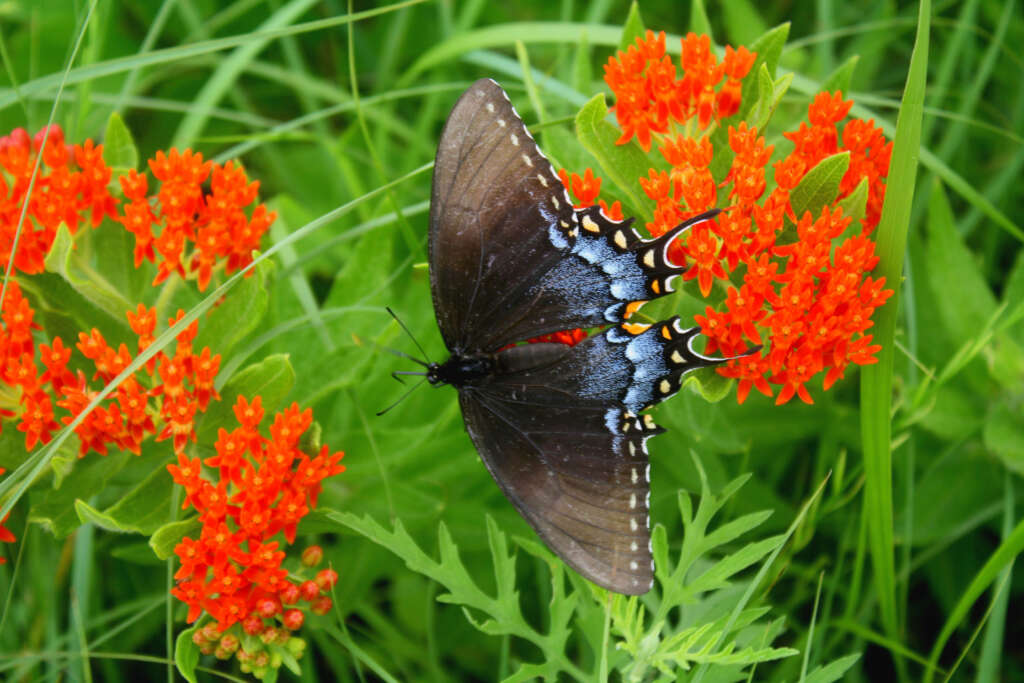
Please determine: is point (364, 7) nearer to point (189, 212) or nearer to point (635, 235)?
point (189, 212)

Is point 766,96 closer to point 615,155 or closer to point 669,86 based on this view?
point 669,86

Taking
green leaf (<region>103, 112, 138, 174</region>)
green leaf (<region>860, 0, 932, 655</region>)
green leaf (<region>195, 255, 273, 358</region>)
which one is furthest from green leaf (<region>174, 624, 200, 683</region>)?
green leaf (<region>860, 0, 932, 655</region>)

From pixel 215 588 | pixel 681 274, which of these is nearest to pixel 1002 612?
pixel 681 274

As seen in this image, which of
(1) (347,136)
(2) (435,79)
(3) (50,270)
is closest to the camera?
(3) (50,270)

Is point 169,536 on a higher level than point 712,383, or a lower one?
lower

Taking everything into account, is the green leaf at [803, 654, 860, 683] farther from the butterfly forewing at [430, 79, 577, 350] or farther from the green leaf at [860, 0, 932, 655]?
the butterfly forewing at [430, 79, 577, 350]

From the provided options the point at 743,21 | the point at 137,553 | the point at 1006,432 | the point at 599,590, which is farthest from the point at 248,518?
the point at 743,21

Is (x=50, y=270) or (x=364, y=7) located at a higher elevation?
(x=364, y=7)
